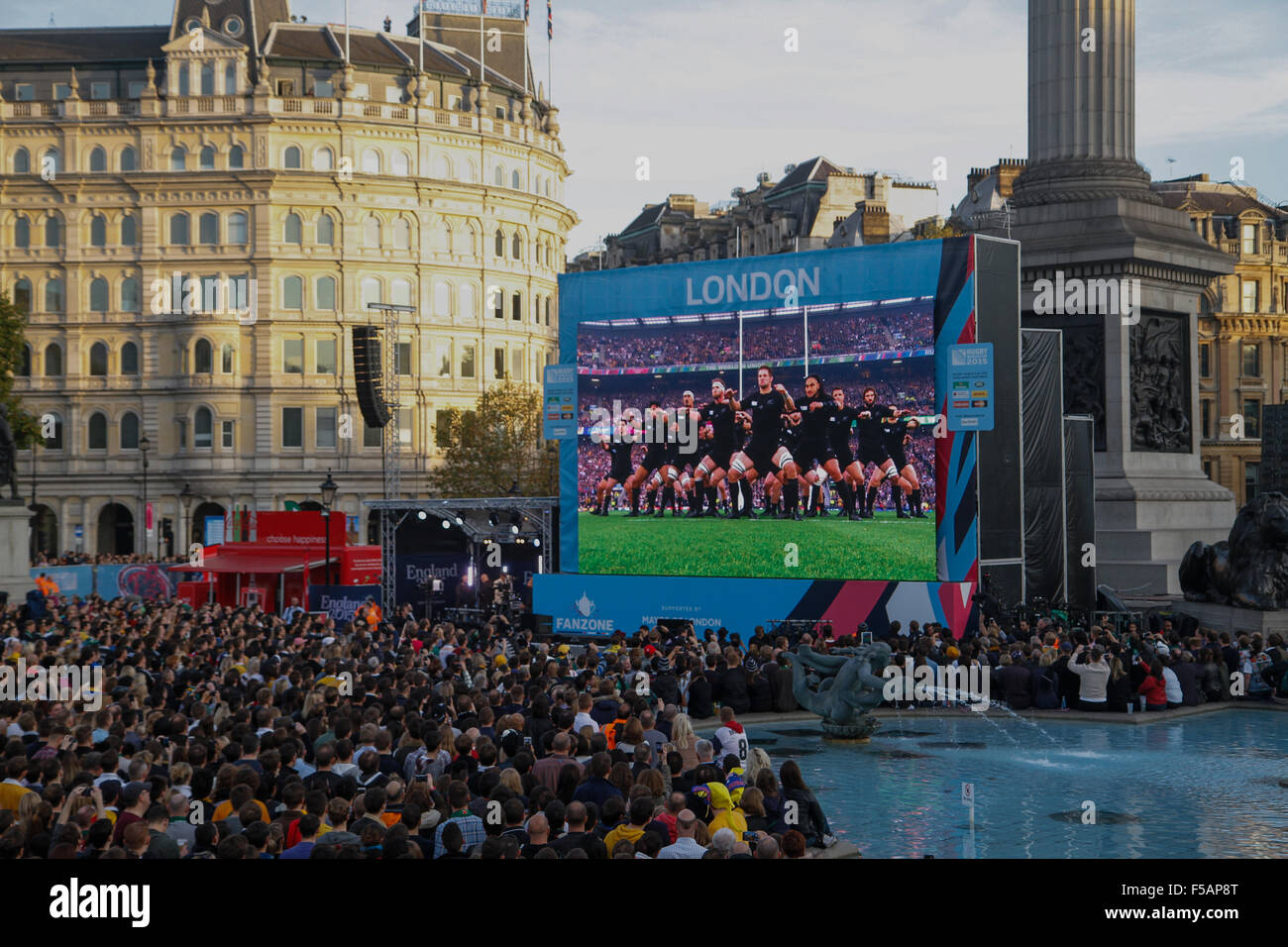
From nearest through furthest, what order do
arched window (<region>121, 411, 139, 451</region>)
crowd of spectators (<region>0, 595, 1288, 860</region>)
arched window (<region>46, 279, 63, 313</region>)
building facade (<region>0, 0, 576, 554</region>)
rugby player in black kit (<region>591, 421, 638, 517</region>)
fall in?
crowd of spectators (<region>0, 595, 1288, 860</region>) < rugby player in black kit (<region>591, 421, 638, 517</region>) < building facade (<region>0, 0, 576, 554</region>) < arched window (<region>46, 279, 63, 313</region>) < arched window (<region>121, 411, 139, 451</region>)

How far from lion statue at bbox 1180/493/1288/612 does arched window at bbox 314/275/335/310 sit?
173 ft

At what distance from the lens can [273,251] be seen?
243ft

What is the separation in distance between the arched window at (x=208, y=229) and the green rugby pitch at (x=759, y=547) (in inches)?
1708

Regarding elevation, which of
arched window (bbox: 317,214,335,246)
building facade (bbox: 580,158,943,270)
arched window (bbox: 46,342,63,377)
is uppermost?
building facade (bbox: 580,158,943,270)

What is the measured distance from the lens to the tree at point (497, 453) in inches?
2672

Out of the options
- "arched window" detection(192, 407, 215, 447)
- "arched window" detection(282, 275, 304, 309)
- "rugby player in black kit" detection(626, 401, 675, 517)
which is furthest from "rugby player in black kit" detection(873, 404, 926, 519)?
"arched window" detection(192, 407, 215, 447)

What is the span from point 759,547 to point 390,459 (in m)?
Result: 36.0

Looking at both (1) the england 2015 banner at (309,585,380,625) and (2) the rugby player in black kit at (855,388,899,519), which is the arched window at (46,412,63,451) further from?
(2) the rugby player in black kit at (855,388,899,519)

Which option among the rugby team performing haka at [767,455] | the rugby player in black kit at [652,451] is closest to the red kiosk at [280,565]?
the rugby team performing haka at [767,455]

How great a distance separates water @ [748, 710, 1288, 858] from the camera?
623 inches

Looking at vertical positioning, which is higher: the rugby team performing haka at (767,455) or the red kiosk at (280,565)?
the rugby team performing haka at (767,455)

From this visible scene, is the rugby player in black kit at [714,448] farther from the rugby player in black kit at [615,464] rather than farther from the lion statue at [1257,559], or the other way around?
the lion statue at [1257,559]

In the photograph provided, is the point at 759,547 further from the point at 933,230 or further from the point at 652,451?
the point at 933,230
